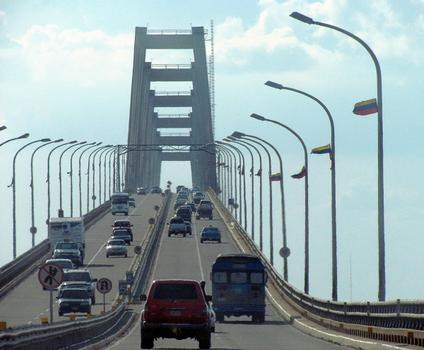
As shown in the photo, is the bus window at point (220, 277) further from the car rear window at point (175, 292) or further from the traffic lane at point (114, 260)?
the car rear window at point (175, 292)

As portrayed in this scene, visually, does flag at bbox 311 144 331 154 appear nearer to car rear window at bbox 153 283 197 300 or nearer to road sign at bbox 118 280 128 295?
road sign at bbox 118 280 128 295

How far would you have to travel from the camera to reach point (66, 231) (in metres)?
104

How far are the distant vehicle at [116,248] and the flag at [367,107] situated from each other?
6486 cm

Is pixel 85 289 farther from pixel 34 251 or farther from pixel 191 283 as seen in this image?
pixel 34 251

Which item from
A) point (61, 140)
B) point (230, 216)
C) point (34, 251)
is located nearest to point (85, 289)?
point (34, 251)

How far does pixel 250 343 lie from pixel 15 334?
16961 millimetres

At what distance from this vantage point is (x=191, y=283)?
122 ft

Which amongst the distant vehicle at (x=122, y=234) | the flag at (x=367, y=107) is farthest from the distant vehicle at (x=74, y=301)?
the distant vehicle at (x=122, y=234)

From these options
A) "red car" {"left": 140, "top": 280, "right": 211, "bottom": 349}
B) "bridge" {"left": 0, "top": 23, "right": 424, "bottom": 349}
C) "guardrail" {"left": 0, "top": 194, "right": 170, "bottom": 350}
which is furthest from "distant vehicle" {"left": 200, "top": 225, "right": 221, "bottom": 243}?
→ "red car" {"left": 140, "top": 280, "right": 211, "bottom": 349}

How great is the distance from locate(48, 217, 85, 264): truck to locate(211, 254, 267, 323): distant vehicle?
4232 cm

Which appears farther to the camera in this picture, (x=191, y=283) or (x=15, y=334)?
(x=191, y=283)

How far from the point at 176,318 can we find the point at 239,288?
24193mm

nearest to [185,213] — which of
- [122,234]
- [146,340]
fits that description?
[122,234]

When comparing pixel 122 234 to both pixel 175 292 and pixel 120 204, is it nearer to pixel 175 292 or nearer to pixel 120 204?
pixel 120 204
